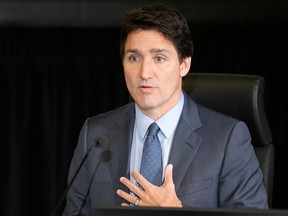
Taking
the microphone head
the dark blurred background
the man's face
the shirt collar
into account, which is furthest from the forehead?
the dark blurred background

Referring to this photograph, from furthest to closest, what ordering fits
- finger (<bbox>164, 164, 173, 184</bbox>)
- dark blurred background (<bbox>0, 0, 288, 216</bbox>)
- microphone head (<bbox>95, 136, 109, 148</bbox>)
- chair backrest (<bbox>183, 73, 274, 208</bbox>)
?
dark blurred background (<bbox>0, 0, 288, 216</bbox>)
chair backrest (<bbox>183, 73, 274, 208</bbox>)
finger (<bbox>164, 164, 173, 184</bbox>)
microphone head (<bbox>95, 136, 109, 148</bbox>)

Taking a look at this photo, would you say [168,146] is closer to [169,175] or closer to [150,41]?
[169,175]

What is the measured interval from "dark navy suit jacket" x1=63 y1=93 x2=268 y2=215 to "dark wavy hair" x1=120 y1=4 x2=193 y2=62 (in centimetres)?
23

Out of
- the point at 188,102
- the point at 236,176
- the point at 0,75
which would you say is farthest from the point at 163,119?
the point at 0,75

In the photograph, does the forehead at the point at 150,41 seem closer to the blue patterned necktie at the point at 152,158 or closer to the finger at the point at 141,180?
the blue patterned necktie at the point at 152,158

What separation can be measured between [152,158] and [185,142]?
12cm

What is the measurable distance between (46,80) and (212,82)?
1.29m

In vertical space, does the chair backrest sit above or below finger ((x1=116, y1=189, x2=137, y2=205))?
above

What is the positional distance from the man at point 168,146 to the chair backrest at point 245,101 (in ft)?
0.27

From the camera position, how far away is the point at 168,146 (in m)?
2.13

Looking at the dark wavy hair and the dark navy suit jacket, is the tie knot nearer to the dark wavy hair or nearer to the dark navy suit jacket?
the dark navy suit jacket

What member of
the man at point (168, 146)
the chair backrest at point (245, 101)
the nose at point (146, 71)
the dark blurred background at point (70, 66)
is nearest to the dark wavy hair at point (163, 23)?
the man at point (168, 146)

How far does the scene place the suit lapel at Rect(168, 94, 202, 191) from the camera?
206cm

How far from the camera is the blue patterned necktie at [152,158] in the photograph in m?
2.06
